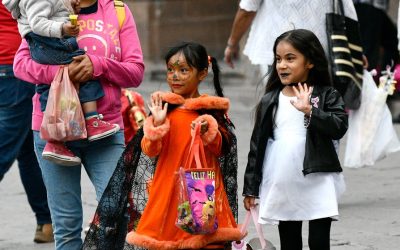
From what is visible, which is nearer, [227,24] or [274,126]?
[274,126]

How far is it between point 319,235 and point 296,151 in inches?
15.7

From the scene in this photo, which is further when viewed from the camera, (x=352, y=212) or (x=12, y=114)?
(x=352, y=212)

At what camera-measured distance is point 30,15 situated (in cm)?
551

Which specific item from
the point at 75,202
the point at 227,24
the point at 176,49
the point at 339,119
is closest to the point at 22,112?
the point at 75,202

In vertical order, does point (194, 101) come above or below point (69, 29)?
below

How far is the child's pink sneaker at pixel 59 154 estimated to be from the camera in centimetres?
556

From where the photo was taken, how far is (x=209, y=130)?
204 inches

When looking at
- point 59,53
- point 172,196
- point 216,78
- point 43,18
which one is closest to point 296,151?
point 216,78

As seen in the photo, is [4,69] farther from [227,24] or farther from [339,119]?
[227,24]

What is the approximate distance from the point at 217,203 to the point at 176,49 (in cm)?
72

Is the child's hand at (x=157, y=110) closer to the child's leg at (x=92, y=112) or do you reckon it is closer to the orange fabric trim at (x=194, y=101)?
the orange fabric trim at (x=194, y=101)

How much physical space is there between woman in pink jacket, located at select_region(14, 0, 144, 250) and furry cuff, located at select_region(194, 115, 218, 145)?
2.07ft

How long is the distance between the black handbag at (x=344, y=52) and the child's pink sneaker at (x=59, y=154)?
2.44 m

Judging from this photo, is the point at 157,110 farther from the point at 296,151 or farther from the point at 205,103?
the point at 296,151
